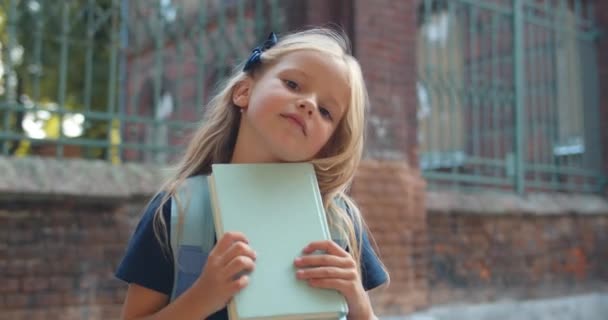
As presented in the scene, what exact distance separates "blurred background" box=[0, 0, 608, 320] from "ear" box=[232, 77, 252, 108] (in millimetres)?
2158

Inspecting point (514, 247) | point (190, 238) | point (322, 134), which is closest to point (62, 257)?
point (190, 238)

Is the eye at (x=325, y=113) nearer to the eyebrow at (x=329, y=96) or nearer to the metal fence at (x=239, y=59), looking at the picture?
the eyebrow at (x=329, y=96)

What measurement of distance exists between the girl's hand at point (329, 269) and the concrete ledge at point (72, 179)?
248 centimetres

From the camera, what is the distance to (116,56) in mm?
3916

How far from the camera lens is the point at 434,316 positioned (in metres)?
4.73

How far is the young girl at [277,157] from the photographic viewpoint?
3.88 feet

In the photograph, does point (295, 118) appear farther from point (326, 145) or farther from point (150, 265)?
point (150, 265)

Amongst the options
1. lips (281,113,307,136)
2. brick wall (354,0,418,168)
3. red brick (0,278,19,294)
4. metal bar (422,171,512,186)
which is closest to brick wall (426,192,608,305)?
metal bar (422,171,512,186)

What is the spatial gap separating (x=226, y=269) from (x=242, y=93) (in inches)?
19.8

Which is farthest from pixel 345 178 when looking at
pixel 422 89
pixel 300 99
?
pixel 422 89

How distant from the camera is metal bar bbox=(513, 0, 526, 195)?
590 centimetres

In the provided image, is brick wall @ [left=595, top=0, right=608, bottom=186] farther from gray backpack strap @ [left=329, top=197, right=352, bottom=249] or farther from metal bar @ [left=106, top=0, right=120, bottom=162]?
gray backpack strap @ [left=329, top=197, right=352, bottom=249]

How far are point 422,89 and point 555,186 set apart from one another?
5.89ft

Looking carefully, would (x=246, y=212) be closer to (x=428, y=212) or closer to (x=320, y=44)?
(x=320, y=44)
